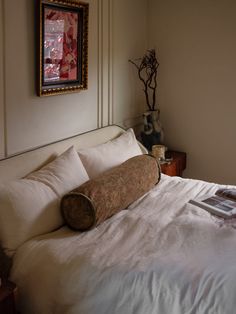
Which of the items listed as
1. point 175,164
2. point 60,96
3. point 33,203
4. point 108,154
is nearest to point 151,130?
point 175,164

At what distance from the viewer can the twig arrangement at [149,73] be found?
12.5ft

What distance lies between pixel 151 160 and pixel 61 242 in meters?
1.06

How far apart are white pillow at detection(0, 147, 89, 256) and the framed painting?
588mm

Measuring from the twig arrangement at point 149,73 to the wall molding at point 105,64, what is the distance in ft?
1.45

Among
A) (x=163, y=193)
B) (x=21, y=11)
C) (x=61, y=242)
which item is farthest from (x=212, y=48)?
(x=61, y=242)

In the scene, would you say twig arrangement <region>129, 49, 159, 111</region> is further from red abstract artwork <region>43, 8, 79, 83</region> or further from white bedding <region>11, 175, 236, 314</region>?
white bedding <region>11, 175, 236, 314</region>

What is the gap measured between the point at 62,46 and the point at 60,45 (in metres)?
0.03

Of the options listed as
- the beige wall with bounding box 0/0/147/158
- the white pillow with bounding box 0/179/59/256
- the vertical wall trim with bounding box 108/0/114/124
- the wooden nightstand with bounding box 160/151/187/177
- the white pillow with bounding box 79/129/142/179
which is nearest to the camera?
the white pillow with bounding box 0/179/59/256

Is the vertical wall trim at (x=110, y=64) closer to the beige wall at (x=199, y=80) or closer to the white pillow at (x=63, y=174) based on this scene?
the beige wall at (x=199, y=80)

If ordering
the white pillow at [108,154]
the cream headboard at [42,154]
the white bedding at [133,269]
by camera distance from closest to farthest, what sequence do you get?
the white bedding at [133,269] < the cream headboard at [42,154] < the white pillow at [108,154]

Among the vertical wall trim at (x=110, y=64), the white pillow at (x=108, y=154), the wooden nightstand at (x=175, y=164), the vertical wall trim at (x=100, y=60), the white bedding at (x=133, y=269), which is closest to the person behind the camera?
the white bedding at (x=133, y=269)

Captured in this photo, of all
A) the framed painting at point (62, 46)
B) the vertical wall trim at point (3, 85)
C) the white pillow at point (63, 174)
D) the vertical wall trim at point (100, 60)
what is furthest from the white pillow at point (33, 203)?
the vertical wall trim at point (100, 60)

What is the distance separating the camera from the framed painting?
259cm

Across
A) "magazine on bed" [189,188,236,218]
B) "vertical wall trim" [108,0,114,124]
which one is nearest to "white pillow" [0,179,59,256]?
"magazine on bed" [189,188,236,218]
